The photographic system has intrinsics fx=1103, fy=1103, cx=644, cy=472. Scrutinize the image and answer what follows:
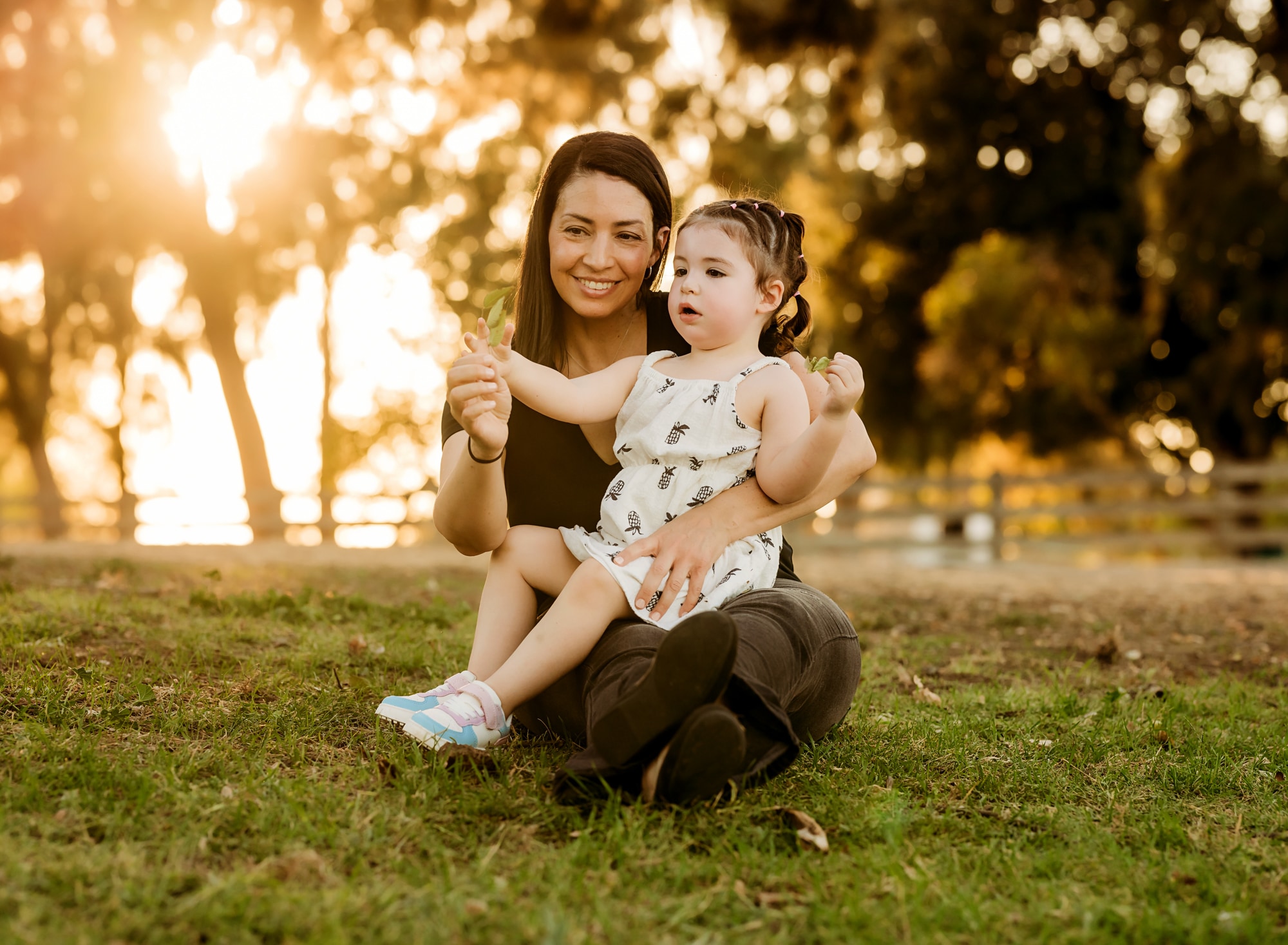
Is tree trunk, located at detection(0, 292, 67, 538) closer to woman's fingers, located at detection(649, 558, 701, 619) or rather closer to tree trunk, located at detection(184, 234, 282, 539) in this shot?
tree trunk, located at detection(184, 234, 282, 539)

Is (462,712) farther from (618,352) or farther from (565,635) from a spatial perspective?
(618,352)

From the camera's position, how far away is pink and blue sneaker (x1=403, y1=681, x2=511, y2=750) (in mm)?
2459

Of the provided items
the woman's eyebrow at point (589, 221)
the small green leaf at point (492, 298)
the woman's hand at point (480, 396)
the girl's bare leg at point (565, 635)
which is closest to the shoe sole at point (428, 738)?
the girl's bare leg at point (565, 635)

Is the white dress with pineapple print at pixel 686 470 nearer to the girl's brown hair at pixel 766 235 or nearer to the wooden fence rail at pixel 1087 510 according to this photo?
the girl's brown hair at pixel 766 235

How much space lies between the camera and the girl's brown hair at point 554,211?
300 centimetres

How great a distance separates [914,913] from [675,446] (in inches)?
47.4

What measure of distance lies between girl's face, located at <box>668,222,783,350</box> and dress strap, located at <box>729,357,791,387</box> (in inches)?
3.8

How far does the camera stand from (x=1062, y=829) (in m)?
2.32

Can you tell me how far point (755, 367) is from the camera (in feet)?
9.02

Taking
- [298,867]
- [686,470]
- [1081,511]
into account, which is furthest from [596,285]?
[1081,511]

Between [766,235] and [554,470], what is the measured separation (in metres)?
0.85

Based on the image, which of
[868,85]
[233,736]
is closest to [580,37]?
[868,85]

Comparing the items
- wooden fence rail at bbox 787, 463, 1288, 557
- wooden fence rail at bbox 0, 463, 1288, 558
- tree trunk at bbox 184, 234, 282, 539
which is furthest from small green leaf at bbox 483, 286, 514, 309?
tree trunk at bbox 184, 234, 282, 539

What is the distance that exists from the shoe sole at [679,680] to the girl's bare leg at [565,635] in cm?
40
